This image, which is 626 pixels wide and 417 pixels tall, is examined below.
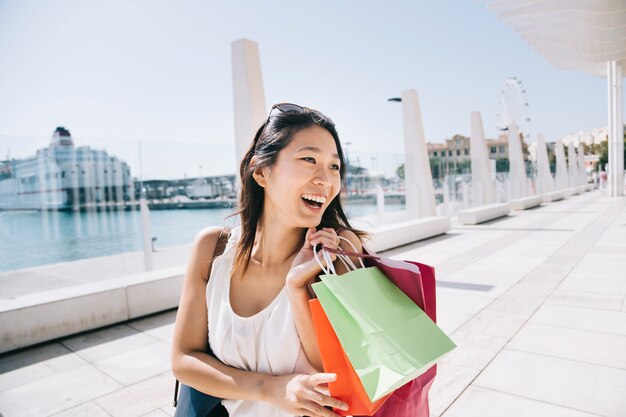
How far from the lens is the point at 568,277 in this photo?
5.51 meters

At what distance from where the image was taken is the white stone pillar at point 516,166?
768 inches

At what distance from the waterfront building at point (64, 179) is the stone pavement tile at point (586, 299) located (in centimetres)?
576

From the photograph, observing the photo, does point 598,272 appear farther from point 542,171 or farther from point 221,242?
point 542,171

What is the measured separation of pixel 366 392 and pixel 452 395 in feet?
7.06

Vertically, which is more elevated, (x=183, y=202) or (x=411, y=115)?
(x=411, y=115)

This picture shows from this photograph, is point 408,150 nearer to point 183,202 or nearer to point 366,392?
point 183,202

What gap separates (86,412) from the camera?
2590mm

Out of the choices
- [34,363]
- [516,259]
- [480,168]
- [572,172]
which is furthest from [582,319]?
[572,172]

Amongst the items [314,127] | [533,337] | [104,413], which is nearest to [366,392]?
[314,127]

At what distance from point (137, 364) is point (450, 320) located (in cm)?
295

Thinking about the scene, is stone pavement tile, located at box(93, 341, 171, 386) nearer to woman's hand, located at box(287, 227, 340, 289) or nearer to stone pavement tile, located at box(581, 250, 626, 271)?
woman's hand, located at box(287, 227, 340, 289)

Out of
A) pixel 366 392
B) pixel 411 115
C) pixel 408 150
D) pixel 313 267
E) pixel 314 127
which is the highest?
pixel 411 115

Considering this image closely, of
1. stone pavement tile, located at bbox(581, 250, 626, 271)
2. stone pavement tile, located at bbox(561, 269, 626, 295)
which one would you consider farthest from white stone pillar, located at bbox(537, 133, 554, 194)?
stone pavement tile, located at bbox(561, 269, 626, 295)

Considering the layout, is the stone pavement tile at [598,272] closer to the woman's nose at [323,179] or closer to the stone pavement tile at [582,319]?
the stone pavement tile at [582,319]
